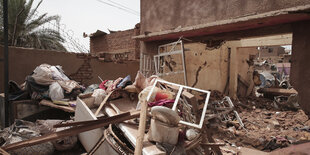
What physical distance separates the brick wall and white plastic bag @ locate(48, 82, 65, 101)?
3.26 m

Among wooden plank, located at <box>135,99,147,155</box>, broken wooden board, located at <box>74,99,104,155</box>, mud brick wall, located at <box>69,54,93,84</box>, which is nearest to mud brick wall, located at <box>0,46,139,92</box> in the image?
mud brick wall, located at <box>69,54,93,84</box>

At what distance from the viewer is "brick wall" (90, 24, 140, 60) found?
8148 mm

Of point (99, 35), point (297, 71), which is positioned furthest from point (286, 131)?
point (99, 35)

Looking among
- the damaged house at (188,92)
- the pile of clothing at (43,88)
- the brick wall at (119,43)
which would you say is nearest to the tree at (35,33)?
the brick wall at (119,43)

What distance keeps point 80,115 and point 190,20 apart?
11.8 feet

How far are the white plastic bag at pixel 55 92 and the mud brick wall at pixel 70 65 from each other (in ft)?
4.73

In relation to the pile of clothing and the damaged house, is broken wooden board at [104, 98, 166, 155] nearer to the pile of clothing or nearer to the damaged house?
the damaged house

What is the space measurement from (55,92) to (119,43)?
508 cm

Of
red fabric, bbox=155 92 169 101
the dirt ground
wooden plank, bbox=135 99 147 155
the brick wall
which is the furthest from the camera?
the brick wall

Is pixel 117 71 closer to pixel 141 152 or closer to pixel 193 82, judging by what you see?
pixel 193 82

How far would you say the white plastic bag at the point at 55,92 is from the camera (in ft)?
14.0

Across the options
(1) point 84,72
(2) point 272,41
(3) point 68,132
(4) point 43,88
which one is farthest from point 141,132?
(2) point 272,41

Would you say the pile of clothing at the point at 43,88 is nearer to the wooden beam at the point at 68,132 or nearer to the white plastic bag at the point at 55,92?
the white plastic bag at the point at 55,92

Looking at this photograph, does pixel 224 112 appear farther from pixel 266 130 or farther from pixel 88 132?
pixel 88 132
